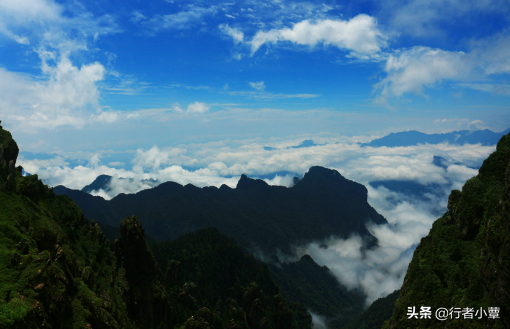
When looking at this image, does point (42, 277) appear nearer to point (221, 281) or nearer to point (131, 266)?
point (131, 266)

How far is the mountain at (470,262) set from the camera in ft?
97.4

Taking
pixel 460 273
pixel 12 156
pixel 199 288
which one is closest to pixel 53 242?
pixel 12 156

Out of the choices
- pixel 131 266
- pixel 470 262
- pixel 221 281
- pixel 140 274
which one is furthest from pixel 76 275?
pixel 221 281

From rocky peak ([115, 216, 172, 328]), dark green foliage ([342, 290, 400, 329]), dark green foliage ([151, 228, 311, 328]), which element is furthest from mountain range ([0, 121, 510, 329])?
dark green foliage ([342, 290, 400, 329])

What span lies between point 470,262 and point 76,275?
184 feet

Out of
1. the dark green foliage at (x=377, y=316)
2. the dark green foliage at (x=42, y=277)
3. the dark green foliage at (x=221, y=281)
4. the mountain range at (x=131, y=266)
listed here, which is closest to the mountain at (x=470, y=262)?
the mountain range at (x=131, y=266)

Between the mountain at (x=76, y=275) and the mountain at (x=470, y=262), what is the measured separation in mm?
44426

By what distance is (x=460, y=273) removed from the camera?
128 feet

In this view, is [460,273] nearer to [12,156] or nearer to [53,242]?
[53,242]

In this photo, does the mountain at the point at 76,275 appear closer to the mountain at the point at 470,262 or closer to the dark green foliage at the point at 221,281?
the dark green foliage at the point at 221,281

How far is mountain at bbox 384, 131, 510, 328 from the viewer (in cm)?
2969

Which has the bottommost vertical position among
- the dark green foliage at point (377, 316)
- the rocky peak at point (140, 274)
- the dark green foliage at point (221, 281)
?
the dark green foliage at point (377, 316)

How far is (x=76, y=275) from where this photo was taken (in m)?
37.4

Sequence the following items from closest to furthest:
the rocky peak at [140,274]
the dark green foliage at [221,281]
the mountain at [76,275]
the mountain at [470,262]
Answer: the mountain at [76,275], the mountain at [470,262], the rocky peak at [140,274], the dark green foliage at [221,281]
